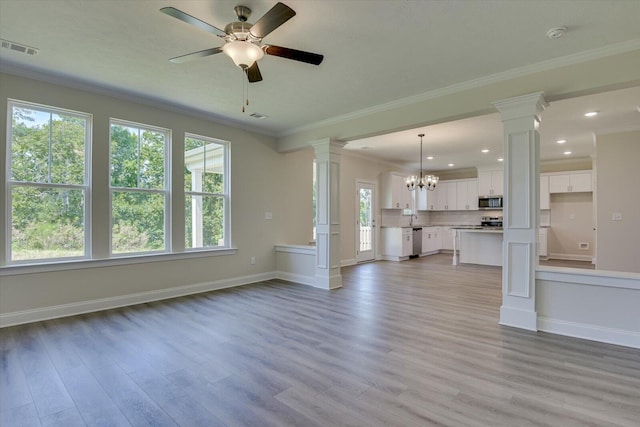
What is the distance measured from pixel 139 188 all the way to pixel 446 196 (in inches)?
361

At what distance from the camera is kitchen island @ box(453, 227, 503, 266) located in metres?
7.60

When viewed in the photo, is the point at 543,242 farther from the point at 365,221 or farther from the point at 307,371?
the point at 307,371

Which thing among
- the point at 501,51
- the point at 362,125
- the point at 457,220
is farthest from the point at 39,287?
the point at 457,220

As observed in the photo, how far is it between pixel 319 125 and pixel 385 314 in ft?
10.8

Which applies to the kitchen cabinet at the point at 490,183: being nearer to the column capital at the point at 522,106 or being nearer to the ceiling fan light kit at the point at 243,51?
the column capital at the point at 522,106

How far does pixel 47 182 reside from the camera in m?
3.73

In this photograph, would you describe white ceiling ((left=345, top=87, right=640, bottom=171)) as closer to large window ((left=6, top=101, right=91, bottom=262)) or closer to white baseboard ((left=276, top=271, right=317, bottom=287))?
white baseboard ((left=276, top=271, right=317, bottom=287))

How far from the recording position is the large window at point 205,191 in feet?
16.6

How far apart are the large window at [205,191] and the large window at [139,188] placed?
1.16 feet

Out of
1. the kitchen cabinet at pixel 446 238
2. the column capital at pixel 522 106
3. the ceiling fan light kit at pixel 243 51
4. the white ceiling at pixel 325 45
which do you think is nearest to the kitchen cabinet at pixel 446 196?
the kitchen cabinet at pixel 446 238

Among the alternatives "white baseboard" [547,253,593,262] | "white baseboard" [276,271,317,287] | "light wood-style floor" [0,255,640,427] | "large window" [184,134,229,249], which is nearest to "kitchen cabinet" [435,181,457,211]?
"white baseboard" [547,253,593,262]

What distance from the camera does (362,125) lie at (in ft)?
15.9

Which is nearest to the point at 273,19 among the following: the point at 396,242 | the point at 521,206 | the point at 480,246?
the point at 521,206

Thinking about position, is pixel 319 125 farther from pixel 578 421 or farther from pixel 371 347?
pixel 578 421
